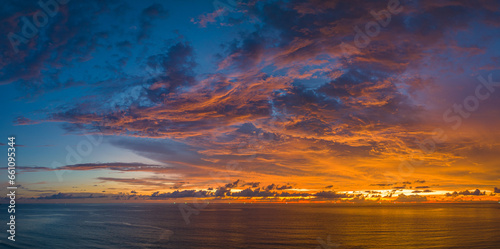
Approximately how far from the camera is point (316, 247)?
60656 mm

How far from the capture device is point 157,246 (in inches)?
2457

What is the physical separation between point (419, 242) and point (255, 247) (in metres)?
37.7

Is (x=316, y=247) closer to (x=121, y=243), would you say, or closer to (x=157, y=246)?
(x=157, y=246)

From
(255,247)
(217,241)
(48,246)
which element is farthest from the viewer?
(217,241)

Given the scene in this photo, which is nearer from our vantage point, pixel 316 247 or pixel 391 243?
pixel 316 247

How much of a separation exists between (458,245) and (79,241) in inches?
3292

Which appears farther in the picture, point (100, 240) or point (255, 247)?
point (100, 240)

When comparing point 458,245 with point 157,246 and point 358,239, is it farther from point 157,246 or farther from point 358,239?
point 157,246

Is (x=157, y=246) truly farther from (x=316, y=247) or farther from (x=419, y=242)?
(x=419, y=242)

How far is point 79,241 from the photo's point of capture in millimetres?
70188

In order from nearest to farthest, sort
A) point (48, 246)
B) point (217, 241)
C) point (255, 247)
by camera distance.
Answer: point (255, 247) < point (48, 246) < point (217, 241)

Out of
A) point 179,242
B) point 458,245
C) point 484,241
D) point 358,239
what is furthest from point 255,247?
point 484,241

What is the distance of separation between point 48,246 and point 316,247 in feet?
188

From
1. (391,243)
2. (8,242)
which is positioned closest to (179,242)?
(8,242)
